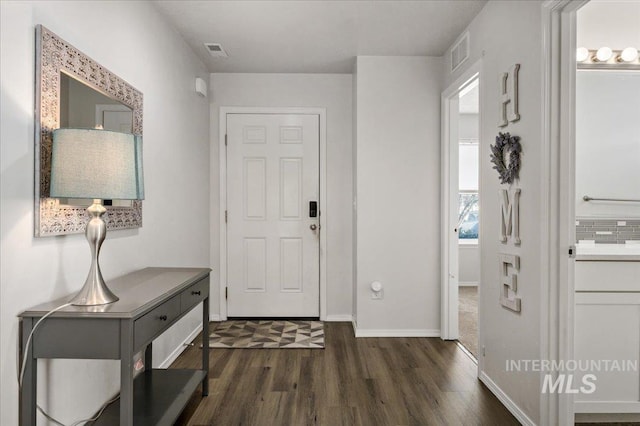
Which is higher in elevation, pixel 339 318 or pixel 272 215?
pixel 272 215

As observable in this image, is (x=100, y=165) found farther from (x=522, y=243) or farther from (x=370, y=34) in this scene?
(x=370, y=34)

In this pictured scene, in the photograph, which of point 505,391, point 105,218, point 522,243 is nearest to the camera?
point 105,218

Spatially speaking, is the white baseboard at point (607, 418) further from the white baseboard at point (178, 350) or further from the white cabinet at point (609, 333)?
the white baseboard at point (178, 350)

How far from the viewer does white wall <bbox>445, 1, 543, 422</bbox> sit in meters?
2.04

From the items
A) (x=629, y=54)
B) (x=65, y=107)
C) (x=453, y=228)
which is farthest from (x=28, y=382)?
(x=629, y=54)

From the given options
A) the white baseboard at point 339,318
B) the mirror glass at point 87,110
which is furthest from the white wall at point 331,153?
the mirror glass at point 87,110

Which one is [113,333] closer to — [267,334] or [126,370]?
[126,370]

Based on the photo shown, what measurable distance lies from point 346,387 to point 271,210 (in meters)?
2.04

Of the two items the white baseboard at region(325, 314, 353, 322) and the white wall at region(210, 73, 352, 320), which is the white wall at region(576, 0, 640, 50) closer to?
the white wall at region(210, 73, 352, 320)

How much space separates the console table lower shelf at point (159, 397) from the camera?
185 centimetres

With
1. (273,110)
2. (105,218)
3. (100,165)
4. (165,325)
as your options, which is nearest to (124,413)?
(165,325)

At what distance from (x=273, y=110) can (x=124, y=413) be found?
3.21 meters

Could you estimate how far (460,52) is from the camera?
3.14 m

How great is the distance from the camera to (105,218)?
2.03m
